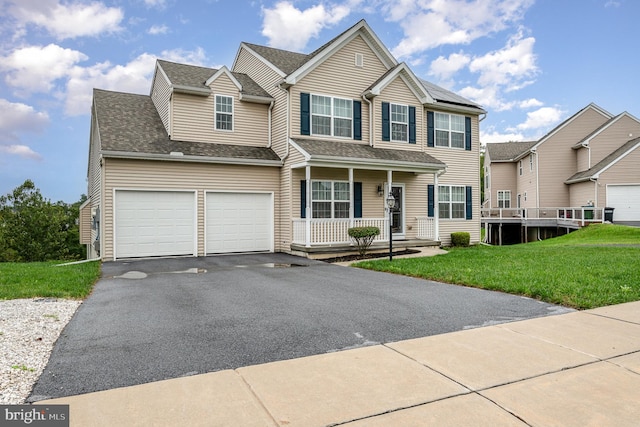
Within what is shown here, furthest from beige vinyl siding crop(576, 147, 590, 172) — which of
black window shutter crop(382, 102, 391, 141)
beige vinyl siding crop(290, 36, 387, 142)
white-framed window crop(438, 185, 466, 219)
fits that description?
beige vinyl siding crop(290, 36, 387, 142)

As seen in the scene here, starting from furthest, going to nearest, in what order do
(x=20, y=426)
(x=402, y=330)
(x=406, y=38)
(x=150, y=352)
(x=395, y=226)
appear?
(x=406, y=38) < (x=395, y=226) < (x=402, y=330) < (x=150, y=352) < (x=20, y=426)

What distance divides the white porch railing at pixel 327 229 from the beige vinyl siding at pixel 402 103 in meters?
3.55

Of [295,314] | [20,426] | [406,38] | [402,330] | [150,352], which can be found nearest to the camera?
[20,426]

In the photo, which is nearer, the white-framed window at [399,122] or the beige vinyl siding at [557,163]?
the white-framed window at [399,122]

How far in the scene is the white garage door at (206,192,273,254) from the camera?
1450cm

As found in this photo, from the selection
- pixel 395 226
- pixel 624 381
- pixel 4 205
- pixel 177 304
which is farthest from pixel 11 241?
pixel 624 381

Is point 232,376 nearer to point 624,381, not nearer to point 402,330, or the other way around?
point 402,330

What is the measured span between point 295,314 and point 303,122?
10449 mm

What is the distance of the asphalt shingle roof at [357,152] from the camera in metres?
14.0

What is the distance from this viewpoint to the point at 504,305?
6.34m

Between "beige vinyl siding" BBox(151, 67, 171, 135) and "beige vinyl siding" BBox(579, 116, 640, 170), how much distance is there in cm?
2629

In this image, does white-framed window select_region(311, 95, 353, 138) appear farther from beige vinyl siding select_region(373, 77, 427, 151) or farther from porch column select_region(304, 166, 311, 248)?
porch column select_region(304, 166, 311, 248)

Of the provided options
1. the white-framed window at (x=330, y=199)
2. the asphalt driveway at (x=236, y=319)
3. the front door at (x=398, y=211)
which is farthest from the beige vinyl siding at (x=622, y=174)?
the asphalt driveway at (x=236, y=319)

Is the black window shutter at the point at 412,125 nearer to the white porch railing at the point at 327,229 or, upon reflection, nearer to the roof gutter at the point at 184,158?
the white porch railing at the point at 327,229
